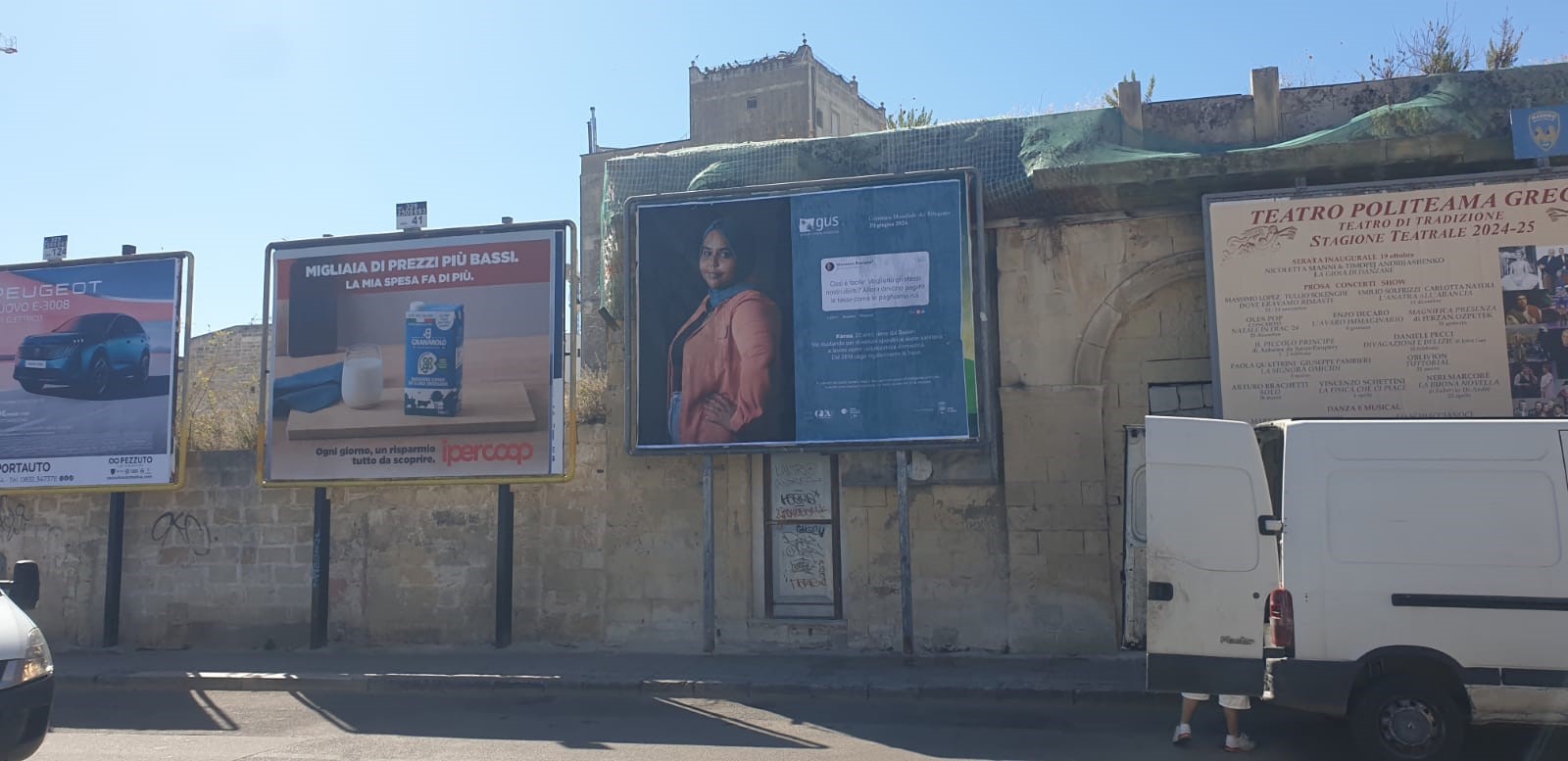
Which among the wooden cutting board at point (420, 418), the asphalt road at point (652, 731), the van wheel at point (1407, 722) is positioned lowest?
the asphalt road at point (652, 731)

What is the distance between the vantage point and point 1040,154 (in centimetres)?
1190

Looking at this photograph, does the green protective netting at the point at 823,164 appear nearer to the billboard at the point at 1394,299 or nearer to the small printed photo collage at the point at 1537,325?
the billboard at the point at 1394,299

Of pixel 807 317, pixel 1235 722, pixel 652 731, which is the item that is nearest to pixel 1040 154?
pixel 807 317

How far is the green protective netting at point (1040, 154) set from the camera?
36.3 ft

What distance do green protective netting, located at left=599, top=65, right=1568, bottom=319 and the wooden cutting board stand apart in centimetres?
150

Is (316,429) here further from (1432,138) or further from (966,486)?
(1432,138)

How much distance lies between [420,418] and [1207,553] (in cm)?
867

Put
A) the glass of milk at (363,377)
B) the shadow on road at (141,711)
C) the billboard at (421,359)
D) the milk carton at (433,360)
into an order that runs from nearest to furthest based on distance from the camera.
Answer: the shadow on road at (141,711) < the billboard at (421,359) < the milk carton at (433,360) < the glass of milk at (363,377)

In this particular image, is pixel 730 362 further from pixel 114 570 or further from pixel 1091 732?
pixel 114 570

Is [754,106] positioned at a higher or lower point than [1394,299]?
higher

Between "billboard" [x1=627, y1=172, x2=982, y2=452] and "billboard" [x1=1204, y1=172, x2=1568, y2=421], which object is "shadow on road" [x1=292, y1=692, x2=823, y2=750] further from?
"billboard" [x1=1204, y1=172, x2=1568, y2=421]

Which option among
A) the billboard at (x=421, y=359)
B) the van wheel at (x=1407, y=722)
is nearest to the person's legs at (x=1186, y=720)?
the van wheel at (x=1407, y=722)

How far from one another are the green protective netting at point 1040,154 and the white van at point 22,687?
7.06m

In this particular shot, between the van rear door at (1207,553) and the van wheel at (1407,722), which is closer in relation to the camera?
the van wheel at (1407,722)
